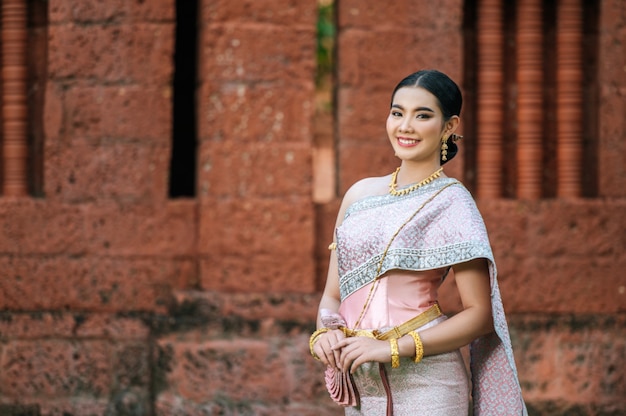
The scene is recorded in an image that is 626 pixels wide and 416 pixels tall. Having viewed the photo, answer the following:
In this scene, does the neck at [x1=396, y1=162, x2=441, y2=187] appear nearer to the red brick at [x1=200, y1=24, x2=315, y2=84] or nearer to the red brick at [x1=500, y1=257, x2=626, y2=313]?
the red brick at [x1=200, y1=24, x2=315, y2=84]

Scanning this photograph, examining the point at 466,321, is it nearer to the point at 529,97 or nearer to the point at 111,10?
the point at 529,97

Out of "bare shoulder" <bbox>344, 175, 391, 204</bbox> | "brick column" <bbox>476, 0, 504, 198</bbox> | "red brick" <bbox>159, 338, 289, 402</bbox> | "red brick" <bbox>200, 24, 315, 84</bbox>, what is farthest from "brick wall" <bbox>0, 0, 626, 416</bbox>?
"bare shoulder" <bbox>344, 175, 391, 204</bbox>

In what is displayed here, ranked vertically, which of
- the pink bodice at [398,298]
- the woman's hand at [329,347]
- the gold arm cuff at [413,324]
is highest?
the pink bodice at [398,298]

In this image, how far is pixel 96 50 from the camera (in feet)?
18.3

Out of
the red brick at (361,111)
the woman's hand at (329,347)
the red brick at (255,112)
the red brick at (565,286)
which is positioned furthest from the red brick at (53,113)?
the woman's hand at (329,347)

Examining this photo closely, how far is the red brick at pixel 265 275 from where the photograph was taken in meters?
5.49

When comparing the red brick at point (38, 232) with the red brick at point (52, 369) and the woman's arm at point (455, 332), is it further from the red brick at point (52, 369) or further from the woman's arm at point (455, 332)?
the woman's arm at point (455, 332)

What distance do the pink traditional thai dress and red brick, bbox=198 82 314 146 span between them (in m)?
2.60

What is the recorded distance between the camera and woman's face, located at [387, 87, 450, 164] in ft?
9.34

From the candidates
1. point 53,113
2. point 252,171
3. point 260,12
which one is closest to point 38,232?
point 53,113

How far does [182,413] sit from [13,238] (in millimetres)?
1435

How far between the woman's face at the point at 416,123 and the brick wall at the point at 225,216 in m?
2.63

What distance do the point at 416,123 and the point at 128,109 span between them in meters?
3.07

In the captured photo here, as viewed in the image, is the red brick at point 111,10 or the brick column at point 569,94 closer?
the red brick at point 111,10
